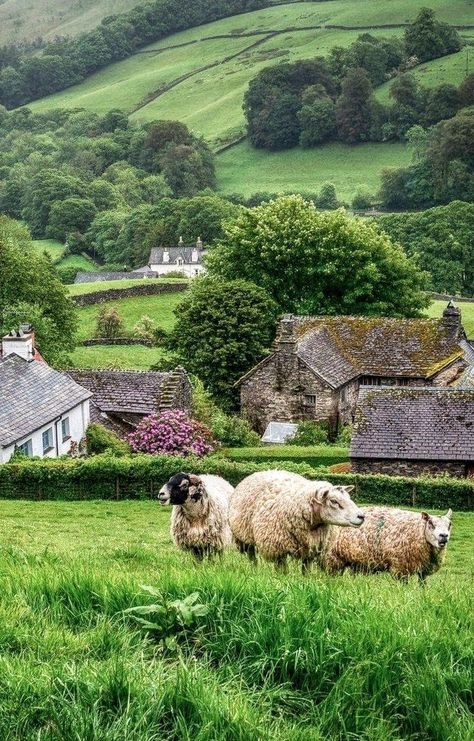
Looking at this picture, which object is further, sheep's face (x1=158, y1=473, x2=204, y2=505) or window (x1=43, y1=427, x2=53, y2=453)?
window (x1=43, y1=427, x2=53, y2=453)

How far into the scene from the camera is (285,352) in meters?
54.8

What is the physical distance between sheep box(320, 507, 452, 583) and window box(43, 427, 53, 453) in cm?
2584

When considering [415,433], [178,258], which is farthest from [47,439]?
[178,258]

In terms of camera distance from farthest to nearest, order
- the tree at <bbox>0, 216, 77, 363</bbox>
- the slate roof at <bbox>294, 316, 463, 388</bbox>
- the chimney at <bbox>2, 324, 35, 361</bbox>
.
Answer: the tree at <bbox>0, 216, 77, 363</bbox> < the slate roof at <bbox>294, 316, 463, 388</bbox> < the chimney at <bbox>2, 324, 35, 361</bbox>

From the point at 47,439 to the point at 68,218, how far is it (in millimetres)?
133388

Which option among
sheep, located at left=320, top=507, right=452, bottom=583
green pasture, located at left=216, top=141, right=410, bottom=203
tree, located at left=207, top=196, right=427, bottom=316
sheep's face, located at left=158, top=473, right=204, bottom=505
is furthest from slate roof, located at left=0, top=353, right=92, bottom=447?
green pasture, located at left=216, top=141, right=410, bottom=203

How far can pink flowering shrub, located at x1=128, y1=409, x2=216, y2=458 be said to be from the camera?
4181cm

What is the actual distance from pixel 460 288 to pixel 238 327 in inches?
2448

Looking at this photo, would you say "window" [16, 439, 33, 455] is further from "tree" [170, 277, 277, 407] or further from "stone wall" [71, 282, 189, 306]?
"stone wall" [71, 282, 189, 306]

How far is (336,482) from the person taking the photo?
34969mm

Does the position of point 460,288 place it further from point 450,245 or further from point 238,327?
point 238,327

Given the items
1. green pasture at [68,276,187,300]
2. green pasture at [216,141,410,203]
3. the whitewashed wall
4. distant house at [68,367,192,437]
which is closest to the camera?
the whitewashed wall

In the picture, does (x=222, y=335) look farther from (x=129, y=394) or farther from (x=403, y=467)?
(x=403, y=467)

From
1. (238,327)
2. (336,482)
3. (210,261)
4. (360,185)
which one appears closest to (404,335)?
(238,327)
